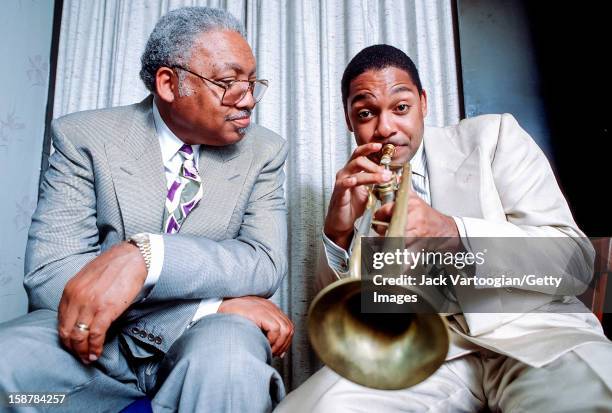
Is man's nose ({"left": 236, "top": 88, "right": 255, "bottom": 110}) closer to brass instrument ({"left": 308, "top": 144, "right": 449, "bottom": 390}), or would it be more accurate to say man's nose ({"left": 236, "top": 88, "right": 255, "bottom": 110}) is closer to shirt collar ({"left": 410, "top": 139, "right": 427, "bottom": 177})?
shirt collar ({"left": 410, "top": 139, "right": 427, "bottom": 177})

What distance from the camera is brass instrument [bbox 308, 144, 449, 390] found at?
0.80 m

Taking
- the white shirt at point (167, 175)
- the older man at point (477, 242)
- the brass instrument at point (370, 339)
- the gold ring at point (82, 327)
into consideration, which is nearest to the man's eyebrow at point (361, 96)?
the older man at point (477, 242)

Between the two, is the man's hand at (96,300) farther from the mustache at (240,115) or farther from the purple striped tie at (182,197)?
the mustache at (240,115)

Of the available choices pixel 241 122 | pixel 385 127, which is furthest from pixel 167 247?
pixel 385 127

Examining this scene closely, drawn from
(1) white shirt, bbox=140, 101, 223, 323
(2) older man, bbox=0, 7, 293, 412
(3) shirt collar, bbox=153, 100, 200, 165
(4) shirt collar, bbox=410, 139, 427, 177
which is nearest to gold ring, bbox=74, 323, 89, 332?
(2) older man, bbox=0, 7, 293, 412

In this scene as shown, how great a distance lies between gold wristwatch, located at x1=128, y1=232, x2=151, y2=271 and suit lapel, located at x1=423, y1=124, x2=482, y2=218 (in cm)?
85

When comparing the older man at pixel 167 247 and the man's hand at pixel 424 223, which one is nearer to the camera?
the older man at pixel 167 247

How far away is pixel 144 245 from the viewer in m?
1.06

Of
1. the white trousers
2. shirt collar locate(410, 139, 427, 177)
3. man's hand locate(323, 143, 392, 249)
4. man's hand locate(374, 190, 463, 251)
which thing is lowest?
the white trousers

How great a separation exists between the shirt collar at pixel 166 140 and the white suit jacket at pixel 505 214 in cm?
59

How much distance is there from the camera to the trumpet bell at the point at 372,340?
0.80 metres

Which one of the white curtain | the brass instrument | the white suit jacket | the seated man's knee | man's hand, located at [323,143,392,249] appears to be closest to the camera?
the brass instrument

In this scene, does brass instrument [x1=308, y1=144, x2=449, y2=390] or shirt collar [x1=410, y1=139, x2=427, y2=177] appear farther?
shirt collar [x1=410, y1=139, x2=427, y2=177]

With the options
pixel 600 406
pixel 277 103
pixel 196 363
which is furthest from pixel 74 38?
pixel 600 406
